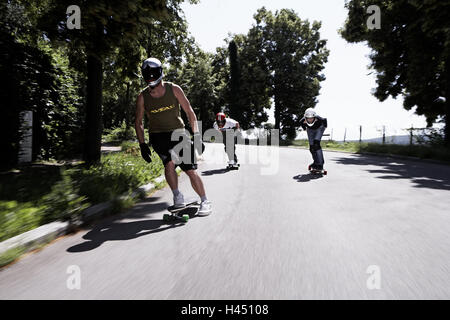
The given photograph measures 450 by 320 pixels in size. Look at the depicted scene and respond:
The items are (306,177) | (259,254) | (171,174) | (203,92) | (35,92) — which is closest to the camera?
(259,254)

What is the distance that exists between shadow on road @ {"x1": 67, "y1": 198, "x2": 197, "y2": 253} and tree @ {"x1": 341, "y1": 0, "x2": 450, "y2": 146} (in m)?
14.7

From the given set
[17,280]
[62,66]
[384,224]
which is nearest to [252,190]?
[384,224]

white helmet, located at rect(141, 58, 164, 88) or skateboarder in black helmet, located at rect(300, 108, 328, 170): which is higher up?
white helmet, located at rect(141, 58, 164, 88)

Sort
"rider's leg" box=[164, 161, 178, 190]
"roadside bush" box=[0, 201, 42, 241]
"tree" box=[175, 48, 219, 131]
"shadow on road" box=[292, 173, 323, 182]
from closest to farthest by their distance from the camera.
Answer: "roadside bush" box=[0, 201, 42, 241] → "rider's leg" box=[164, 161, 178, 190] → "shadow on road" box=[292, 173, 323, 182] → "tree" box=[175, 48, 219, 131]

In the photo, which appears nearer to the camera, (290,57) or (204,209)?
(204,209)

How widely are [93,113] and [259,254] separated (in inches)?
299

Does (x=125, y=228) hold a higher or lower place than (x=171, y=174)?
lower

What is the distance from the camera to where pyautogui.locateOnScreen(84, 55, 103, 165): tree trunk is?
9.09 metres

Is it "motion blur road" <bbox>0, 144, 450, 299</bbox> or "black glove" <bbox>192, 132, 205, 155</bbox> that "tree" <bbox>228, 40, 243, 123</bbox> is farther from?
"black glove" <bbox>192, 132, 205, 155</bbox>

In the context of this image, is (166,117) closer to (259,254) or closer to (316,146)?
(259,254)

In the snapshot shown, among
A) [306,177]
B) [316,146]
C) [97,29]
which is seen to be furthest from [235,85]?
[306,177]

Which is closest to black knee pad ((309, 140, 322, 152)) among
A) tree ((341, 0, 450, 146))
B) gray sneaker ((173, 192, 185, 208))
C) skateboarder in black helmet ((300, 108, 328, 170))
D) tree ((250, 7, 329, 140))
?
skateboarder in black helmet ((300, 108, 328, 170))

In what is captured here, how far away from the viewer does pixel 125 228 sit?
413 centimetres

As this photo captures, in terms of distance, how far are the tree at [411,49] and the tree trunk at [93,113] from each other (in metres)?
13.7
